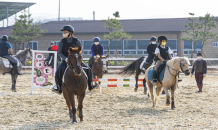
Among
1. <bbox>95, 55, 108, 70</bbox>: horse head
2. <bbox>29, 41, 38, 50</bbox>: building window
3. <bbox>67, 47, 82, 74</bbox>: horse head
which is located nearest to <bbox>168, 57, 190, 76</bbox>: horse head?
<bbox>67, 47, 82, 74</bbox>: horse head

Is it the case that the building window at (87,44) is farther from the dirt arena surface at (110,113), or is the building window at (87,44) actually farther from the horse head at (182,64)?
the horse head at (182,64)

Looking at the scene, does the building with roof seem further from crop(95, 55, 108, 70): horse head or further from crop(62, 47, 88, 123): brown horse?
crop(62, 47, 88, 123): brown horse

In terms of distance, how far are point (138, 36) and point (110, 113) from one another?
28.2 meters

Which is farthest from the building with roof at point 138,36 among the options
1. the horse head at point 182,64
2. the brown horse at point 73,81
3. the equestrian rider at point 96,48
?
the brown horse at point 73,81

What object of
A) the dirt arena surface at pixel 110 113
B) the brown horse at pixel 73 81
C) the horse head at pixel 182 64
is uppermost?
the horse head at pixel 182 64

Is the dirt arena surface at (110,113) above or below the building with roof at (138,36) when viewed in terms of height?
below

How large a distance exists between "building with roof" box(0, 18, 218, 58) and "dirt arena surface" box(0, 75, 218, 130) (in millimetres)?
24045

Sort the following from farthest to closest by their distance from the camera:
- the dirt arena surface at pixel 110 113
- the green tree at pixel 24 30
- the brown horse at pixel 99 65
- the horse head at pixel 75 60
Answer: the green tree at pixel 24 30 → the brown horse at pixel 99 65 → the dirt arena surface at pixel 110 113 → the horse head at pixel 75 60

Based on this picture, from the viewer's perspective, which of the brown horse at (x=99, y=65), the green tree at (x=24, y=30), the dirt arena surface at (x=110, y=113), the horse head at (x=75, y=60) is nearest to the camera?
the horse head at (x=75, y=60)

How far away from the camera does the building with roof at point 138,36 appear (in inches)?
1348

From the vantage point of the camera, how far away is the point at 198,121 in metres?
6.94

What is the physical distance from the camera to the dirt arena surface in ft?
21.7

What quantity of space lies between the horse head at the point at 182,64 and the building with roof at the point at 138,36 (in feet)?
84.5

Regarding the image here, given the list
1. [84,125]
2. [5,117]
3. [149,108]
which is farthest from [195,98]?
[5,117]
